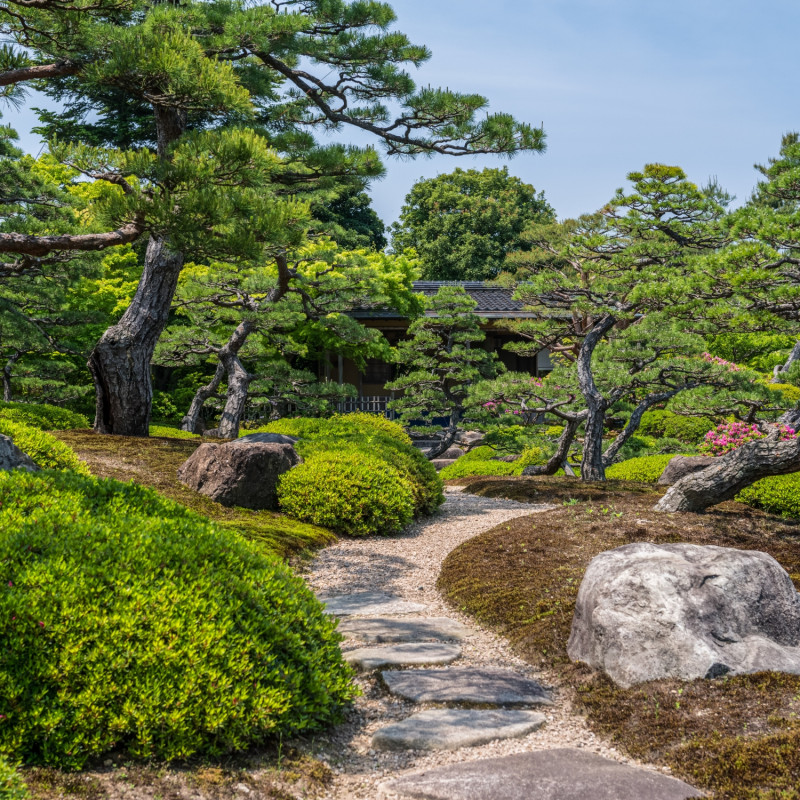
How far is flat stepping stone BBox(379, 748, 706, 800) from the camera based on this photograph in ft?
8.96

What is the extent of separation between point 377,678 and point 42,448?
418cm

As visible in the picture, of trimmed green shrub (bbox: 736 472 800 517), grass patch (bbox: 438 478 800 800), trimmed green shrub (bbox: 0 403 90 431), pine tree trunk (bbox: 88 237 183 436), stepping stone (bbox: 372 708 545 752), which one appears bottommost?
stepping stone (bbox: 372 708 545 752)

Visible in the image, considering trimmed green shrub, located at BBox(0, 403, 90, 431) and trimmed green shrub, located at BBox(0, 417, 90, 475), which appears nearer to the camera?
trimmed green shrub, located at BBox(0, 417, 90, 475)

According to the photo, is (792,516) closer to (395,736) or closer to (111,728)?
(395,736)

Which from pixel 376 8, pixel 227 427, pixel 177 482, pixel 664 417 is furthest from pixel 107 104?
pixel 664 417

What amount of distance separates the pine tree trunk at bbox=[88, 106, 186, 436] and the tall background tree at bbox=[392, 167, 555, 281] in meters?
22.3

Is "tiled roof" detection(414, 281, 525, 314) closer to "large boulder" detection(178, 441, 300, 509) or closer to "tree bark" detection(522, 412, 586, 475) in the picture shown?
"tree bark" detection(522, 412, 586, 475)

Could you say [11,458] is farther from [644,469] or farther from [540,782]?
[644,469]

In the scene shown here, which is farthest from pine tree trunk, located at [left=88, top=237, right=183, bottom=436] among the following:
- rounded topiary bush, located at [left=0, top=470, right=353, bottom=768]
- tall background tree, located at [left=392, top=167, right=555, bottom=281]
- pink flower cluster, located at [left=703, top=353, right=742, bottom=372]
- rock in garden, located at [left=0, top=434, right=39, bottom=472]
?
tall background tree, located at [left=392, top=167, right=555, bottom=281]

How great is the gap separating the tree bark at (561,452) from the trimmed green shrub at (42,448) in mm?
8148

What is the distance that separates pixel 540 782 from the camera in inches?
111

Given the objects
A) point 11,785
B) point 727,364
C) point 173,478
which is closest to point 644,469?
point 727,364

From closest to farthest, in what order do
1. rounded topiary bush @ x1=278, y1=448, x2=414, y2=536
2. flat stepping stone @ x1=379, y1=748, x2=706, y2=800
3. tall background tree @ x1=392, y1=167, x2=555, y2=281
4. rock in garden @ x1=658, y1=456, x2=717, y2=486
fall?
flat stepping stone @ x1=379, y1=748, x2=706, y2=800 → rounded topiary bush @ x1=278, y1=448, x2=414, y2=536 → rock in garden @ x1=658, y1=456, x2=717, y2=486 → tall background tree @ x1=392, y1=167, x2=555, y2=281

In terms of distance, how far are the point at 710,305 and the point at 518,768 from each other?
5956 millimetres
